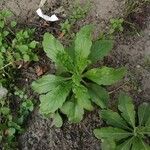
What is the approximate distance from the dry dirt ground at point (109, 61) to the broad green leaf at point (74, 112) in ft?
0.70

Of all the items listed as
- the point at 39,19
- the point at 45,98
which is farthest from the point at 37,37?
the point at 45,98

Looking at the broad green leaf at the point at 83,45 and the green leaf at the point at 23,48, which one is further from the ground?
the broad green leaf at the point at 83,45

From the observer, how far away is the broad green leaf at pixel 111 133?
4.03 m

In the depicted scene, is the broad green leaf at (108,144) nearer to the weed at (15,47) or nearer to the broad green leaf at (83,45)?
the broad green leaf at (83,45)

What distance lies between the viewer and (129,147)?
159 inches

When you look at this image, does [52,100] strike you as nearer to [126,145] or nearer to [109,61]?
[126,145]

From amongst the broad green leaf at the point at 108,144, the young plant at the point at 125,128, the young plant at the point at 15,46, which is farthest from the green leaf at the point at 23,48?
the broad green leaf at the point at 108,144

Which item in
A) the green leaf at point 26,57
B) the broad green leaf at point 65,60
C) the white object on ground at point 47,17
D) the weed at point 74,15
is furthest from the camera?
the white object on ground at point 47,17

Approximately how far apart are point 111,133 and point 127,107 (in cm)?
31

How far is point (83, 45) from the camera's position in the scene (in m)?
4.01

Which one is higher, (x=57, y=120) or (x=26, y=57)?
(x=26, y=57)

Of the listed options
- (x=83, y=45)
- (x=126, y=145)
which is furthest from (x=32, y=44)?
(x=126, y=145)

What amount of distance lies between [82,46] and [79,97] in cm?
50

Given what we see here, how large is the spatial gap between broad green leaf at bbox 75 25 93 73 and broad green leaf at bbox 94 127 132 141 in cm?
63
